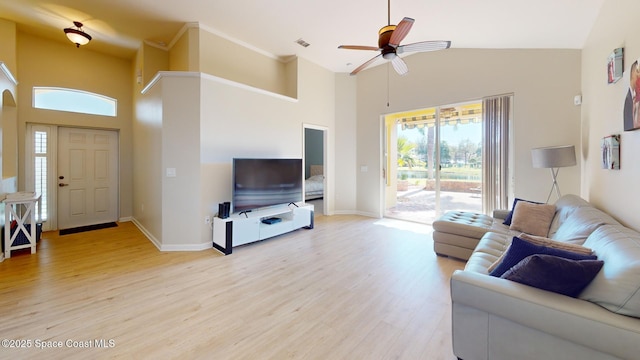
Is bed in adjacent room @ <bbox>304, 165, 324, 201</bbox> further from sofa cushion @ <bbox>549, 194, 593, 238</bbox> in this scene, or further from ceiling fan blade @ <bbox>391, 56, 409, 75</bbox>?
sofa cushion @ <bbox>549, 194, 593, 238</bbox>

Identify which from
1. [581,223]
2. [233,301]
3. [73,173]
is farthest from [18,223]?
[581,223]

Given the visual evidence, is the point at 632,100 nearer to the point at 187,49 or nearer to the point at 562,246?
the point at 562,246

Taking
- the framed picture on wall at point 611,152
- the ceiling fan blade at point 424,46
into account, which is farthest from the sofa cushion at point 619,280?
the ceiling fan blade at point 424,46

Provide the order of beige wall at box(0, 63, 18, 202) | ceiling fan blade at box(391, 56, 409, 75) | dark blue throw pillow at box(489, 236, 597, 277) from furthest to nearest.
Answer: beige wall at box(0, 63, 18, 202) → ceiling fan blade at box(391, 56, 409, 75) → dark blue throw pillow at box(489, 236, 597, 277)

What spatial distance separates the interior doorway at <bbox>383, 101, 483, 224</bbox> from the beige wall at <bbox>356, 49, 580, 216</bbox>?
0.35 m

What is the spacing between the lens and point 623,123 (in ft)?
6.86

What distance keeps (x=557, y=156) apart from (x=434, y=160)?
6.57 feet

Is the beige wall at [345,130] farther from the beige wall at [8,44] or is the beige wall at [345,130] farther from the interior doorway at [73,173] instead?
the beige wall at [8,44]

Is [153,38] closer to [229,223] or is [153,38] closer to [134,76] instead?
[134,76]

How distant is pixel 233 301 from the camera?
7.77 feet

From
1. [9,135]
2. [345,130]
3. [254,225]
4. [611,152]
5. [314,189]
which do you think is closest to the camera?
[611,152]

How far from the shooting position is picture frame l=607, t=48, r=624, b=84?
213 cm

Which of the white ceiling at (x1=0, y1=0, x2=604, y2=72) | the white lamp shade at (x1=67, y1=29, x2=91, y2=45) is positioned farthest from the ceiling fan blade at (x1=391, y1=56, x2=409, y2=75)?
the white lamp shade at (x1=67, y1=29, x2=91, y2=45)

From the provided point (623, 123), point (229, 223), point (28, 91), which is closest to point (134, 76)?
point (28, 91)
